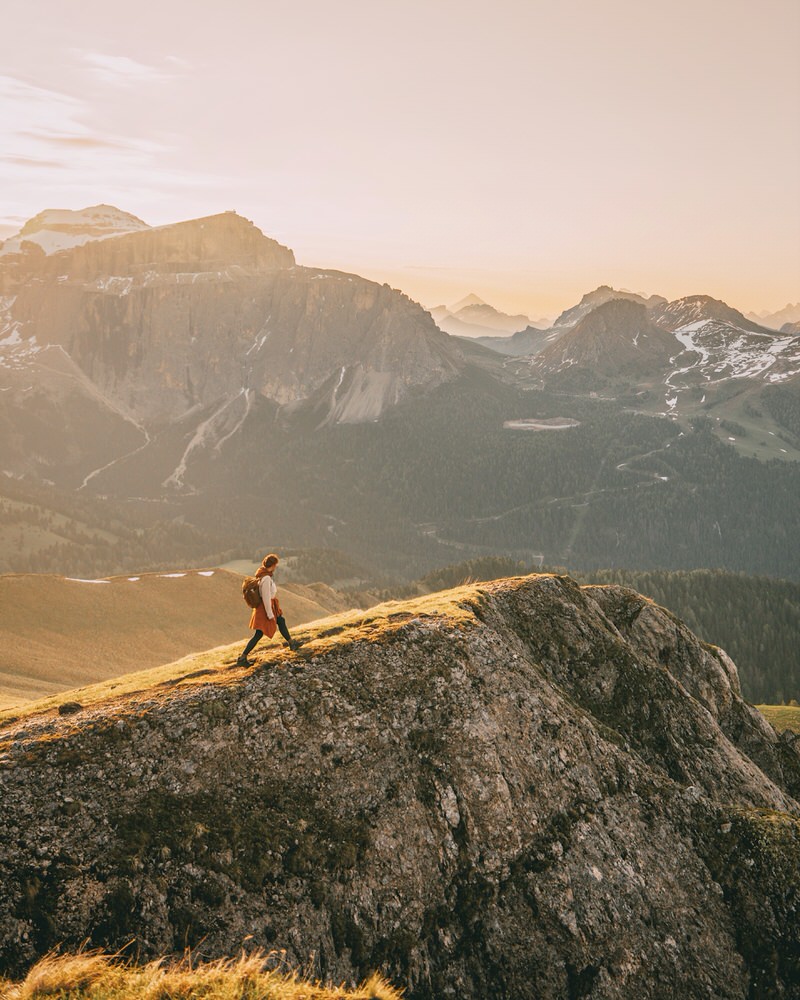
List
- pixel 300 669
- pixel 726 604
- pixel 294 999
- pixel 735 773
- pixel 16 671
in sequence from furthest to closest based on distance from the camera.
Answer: pixel 726 604 < pixel 16 671 < pixel 735 773 < pixel 300 669 < pixel 294 999

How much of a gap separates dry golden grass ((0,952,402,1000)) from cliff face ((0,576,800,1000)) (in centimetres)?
188

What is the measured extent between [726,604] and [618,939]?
19886 centimetres

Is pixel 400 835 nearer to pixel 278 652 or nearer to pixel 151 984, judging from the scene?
pixel 278 652

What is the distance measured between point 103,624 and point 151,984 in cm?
7669

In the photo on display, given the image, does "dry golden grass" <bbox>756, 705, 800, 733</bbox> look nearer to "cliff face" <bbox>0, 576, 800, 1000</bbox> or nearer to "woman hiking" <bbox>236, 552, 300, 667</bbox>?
"cliff face" <bbox>0, 576, 800, 1000</bbox>

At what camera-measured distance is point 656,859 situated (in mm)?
21141

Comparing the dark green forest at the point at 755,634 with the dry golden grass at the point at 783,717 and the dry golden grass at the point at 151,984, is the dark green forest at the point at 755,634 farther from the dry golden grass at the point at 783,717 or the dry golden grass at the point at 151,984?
the dry golden grass at the point at 151,984

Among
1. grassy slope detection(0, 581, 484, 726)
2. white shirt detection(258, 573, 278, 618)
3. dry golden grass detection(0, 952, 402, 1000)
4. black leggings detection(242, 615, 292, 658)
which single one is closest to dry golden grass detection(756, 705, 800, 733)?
grassy slope detection(0, 581, 484, 726)

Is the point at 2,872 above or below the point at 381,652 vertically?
below

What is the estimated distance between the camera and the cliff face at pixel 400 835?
54.7 ft

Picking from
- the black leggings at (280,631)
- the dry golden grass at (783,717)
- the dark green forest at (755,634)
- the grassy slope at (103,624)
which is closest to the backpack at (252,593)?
the black leggings at (280,631)

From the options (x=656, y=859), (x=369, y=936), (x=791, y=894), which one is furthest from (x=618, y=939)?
(x=369, y=936)

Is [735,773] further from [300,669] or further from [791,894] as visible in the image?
[300,669]

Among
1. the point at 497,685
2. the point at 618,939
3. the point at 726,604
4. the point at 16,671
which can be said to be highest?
the point at 497,685
